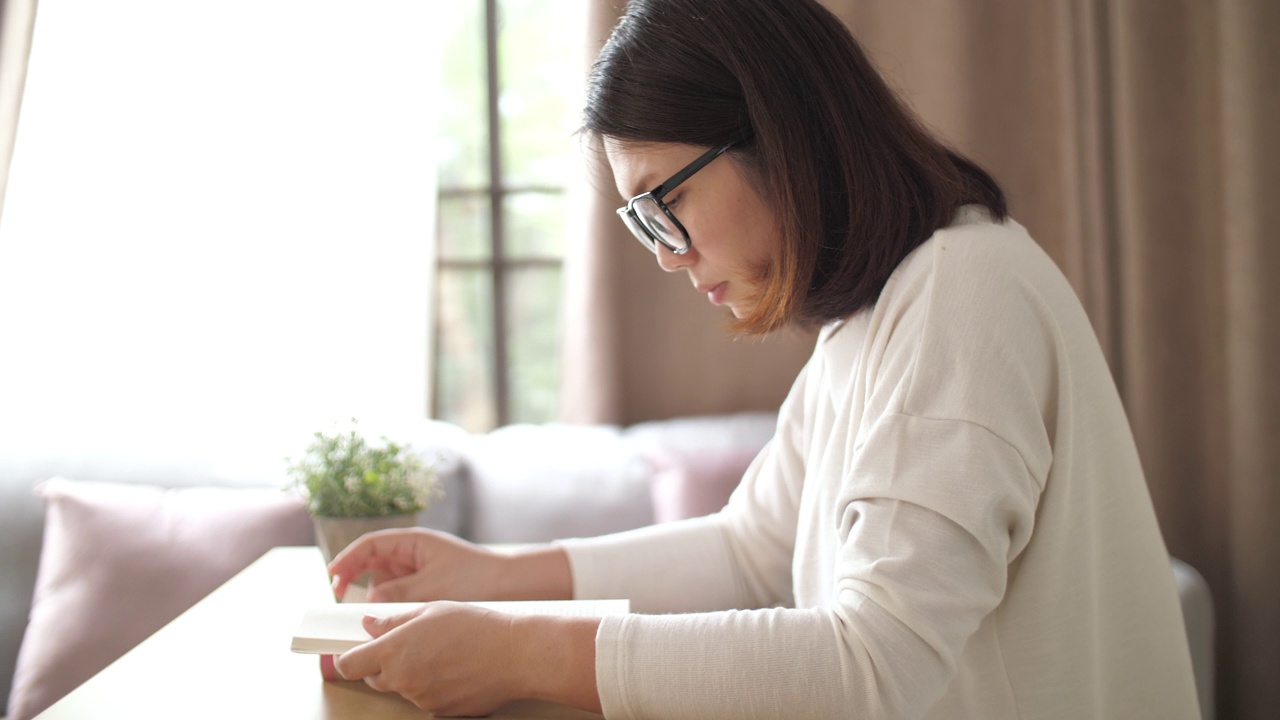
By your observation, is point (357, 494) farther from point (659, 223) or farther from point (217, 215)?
point (217, 215)

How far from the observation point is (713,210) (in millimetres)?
1023

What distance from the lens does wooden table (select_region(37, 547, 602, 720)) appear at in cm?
89

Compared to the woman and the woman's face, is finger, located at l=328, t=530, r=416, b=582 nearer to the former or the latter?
the woman

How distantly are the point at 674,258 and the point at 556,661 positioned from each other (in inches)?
18.3

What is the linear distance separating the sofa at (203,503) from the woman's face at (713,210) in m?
0.97

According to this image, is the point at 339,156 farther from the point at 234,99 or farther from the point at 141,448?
the point at 141,448

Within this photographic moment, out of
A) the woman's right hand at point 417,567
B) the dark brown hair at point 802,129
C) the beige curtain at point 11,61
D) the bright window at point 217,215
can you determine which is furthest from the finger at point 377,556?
the beige curtain at point 11,61

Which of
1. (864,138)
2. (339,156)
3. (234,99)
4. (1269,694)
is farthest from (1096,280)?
(234,99)

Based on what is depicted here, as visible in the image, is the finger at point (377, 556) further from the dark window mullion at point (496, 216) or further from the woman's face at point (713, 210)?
the dark window mullion at point (496, 216)

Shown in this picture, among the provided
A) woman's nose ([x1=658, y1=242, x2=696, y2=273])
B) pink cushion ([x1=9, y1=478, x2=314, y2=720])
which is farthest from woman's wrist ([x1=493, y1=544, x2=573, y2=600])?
pink cushion ([x1=9, y1=478, x2=314, y2=720])

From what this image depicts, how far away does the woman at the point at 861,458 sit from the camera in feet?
2.53

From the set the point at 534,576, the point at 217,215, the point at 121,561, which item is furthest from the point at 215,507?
the point at 534,576

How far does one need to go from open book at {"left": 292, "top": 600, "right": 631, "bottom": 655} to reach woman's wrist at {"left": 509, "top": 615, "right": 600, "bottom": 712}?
0.03m

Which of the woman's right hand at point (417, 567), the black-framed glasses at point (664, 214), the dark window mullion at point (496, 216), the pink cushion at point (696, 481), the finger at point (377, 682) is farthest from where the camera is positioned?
the dark window mullion at point (496, 216)
